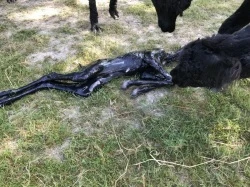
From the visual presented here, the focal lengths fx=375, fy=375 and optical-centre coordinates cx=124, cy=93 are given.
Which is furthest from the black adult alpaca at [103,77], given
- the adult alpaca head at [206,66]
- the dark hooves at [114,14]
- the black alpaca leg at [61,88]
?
the dark hooves at [114,14]

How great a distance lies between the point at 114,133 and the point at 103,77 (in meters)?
0.81

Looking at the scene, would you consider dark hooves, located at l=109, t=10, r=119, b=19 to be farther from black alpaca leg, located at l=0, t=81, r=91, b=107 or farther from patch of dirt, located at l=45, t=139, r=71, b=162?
patch of dirt, located at l=45, t=139, r=71, b=162

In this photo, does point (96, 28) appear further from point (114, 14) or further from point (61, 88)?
point (61, 88)

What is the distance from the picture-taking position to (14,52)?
180 inches

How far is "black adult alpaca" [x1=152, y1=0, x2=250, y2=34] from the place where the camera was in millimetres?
3123

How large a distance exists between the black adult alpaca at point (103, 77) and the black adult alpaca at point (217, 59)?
1204 mm

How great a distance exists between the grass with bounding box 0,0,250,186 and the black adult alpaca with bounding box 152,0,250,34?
629mm

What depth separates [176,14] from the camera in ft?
10.6

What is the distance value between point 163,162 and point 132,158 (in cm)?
26

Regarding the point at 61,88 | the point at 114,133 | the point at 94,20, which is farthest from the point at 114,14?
the point at 114,133

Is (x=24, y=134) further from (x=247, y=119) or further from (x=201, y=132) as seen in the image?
(x=247, y=119)

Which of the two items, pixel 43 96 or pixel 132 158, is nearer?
pixel 132 158

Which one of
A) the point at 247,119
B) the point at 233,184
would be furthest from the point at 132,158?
the point at 247,119

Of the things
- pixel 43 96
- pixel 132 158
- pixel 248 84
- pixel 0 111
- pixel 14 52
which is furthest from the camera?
pixel 14 52
